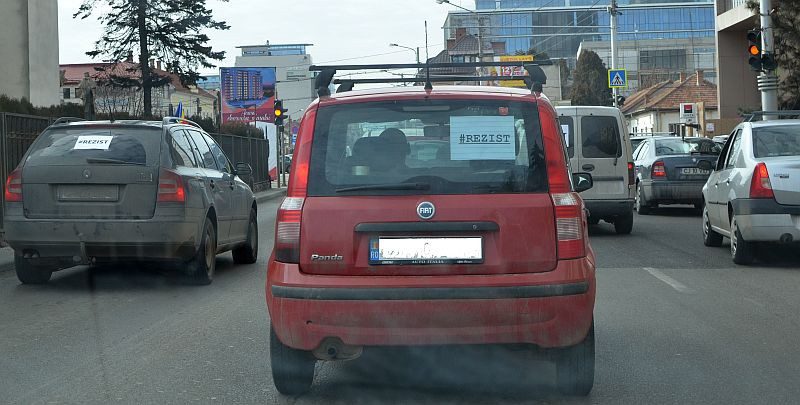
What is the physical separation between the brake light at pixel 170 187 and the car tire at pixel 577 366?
522cm

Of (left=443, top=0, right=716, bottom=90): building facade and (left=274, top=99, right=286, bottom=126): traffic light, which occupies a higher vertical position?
(left=443, top=0, right=716, bottom=90): building facade

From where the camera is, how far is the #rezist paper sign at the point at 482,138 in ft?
16.2

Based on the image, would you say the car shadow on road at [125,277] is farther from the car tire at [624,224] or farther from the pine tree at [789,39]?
the pine tree at [789,39]

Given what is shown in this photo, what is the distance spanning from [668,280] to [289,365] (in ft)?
19.5

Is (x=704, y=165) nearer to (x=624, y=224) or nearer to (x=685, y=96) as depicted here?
(x=624, y=224)

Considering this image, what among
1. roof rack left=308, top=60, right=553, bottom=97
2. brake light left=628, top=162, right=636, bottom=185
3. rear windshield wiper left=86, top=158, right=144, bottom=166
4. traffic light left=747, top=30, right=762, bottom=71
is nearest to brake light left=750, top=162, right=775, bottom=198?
brake light left=628, top=162, right=636, bottom=185

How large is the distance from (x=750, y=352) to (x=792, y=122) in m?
5.43

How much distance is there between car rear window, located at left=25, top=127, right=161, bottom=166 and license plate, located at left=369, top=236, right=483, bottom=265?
5104mm

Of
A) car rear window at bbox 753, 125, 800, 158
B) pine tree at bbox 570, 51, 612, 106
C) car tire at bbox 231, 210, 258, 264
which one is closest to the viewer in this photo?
car rear window at bbox 753, 125, 800, 158

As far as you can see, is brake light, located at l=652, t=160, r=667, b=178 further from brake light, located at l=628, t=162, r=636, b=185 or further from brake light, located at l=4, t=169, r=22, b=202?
brake light, located at l=4, t=169, r=22, b=202

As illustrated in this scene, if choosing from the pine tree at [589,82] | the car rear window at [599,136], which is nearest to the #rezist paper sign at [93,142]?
the car rear window at [599,136]

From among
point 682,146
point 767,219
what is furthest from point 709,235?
point 682,146

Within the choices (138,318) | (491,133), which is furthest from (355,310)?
(138,318)

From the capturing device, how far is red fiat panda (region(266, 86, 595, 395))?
4758 mm
